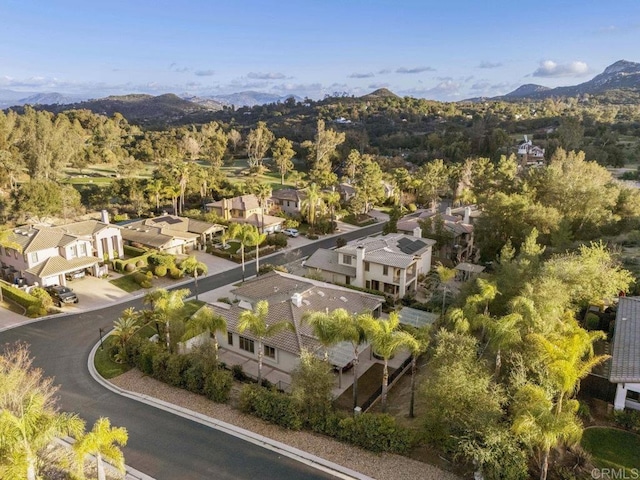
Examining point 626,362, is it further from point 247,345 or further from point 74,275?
point 74,275

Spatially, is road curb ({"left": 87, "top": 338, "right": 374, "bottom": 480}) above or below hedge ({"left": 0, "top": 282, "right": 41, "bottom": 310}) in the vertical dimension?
below

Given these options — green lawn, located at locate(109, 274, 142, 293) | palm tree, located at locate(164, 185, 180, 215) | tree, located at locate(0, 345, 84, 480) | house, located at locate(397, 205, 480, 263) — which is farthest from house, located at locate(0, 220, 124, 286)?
house, located at locate(397, 205, 480, 263)

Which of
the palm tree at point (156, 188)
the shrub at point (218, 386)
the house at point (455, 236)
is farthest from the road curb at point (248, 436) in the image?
the palm tree at point (156, 188)

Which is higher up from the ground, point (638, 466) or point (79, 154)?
point (79, 154)

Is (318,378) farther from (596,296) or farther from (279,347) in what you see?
(596,296)

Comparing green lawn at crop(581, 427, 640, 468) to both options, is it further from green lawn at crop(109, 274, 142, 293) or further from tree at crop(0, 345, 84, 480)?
green lawn at crop(109, 274, 142, 293)

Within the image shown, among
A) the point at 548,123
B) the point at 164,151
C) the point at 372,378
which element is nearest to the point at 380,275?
the point at 372,378

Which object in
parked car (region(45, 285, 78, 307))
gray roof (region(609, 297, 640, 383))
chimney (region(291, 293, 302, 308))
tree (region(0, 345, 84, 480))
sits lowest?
parked car (region(45, 285, 78, 307))
